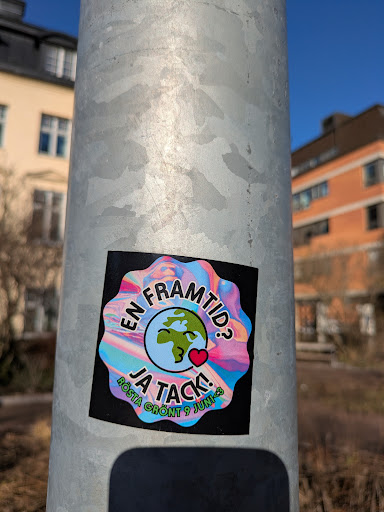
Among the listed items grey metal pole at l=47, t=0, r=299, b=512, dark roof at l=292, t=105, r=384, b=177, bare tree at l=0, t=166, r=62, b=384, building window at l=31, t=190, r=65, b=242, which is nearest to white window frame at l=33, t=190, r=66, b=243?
building window at l=31, t=190, r=65, b=242

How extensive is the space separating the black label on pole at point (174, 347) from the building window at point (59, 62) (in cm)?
2055

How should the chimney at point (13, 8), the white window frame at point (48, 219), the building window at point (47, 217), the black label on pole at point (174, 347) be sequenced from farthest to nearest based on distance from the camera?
the chimney at point (13, 8) → the white window frame at point (48, 219) → the building window at point (47, 217) → the black label on pole at point (174, 347)

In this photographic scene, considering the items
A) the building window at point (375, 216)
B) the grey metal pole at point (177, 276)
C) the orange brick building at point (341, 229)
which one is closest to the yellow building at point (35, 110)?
the orange brick building at point (341, 229)

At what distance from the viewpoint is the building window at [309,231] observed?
32603 mm

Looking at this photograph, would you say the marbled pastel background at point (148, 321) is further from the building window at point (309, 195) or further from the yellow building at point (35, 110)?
the building window at point (309, 195)

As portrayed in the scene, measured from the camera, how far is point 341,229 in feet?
101

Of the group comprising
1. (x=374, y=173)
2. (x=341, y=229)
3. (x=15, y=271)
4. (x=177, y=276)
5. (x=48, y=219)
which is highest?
(x=374, y=173)

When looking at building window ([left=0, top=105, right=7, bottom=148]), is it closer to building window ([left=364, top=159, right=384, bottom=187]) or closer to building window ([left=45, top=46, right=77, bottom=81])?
building window ([left=45, top=46, right=77, bottom=81])

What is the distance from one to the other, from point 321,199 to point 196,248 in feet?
110

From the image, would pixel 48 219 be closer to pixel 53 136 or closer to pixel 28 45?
pixel 53 136

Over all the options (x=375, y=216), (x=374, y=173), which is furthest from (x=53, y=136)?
(x=375, y=216)

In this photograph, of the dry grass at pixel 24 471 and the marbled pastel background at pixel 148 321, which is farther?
the dry grass at pixel 24 471

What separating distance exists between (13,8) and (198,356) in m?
24.7

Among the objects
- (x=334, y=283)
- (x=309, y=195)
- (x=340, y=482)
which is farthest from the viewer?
(x=309, y=195)
